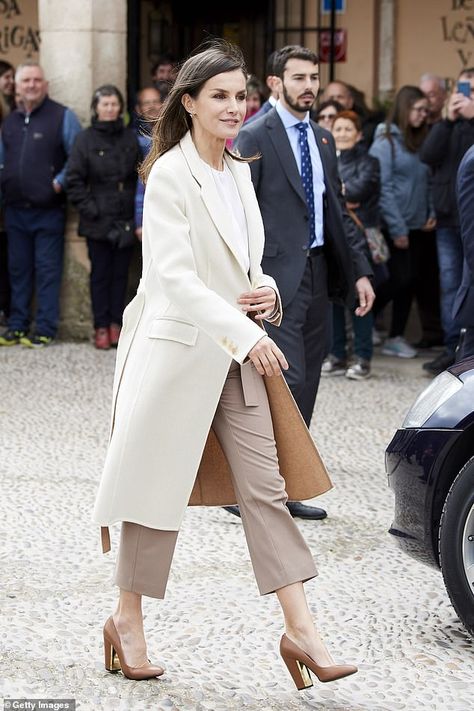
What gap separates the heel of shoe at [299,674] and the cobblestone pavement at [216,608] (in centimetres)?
9

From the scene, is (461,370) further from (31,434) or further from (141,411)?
(31,434)

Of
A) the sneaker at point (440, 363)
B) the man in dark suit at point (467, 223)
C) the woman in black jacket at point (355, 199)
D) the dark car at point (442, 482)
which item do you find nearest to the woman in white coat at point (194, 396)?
the dark car at point (442, 482)

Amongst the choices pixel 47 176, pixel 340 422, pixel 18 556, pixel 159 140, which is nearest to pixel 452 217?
pixel 340 422

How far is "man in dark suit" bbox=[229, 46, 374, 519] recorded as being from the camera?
6305 millimetres

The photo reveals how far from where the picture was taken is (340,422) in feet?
28.2

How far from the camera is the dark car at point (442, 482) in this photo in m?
4.60

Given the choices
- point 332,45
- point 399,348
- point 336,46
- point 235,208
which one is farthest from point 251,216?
point 336,46

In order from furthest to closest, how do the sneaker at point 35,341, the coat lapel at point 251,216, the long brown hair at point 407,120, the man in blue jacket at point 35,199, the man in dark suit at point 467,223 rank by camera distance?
the sneaker at point 35,341
the man in blue jacket at point 35,199
the long brown hair at point 407,120
the man in dark suit at point 467,223
the coat lapel at point 251,216

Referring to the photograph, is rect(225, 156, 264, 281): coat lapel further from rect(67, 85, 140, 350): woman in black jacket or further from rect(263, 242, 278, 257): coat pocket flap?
rect(67, 85, 140, 350): woman in black jacket

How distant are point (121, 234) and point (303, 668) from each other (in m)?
7.19

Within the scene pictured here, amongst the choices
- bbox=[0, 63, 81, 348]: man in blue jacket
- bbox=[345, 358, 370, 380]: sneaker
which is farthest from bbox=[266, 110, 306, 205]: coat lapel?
bbox=[0, 63, 81, 348]: man in blue jacket

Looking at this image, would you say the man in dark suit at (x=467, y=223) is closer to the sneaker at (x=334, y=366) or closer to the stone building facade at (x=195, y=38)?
the sneaker at (x=334, y=366)

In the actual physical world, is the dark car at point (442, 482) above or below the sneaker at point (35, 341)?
above

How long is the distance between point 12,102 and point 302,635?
8.73 metres
